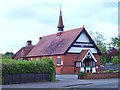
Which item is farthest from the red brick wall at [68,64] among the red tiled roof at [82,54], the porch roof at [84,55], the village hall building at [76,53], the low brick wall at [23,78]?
the low brick wall at [23,78]

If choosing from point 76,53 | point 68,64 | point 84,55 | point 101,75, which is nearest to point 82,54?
point 84,55

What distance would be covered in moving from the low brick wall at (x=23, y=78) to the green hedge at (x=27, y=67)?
1.03ft

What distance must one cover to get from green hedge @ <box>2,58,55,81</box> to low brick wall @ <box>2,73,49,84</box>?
0.31 m

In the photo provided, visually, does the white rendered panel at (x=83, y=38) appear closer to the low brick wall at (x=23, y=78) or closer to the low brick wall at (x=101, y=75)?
the low brick wall at (x=101, y=75)

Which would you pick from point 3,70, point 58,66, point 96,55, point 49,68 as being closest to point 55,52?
point 58,66

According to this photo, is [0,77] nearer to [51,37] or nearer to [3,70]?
[3,70]

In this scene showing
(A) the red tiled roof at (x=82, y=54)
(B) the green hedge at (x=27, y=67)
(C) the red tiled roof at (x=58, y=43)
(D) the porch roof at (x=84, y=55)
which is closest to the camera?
(B) the green hedge at (x=27, y=67)

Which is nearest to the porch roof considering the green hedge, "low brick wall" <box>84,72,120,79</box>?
"low brick wall" <box>84,72,120,79</box>

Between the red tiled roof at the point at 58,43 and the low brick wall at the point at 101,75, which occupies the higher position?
the red tiled roof at the point at 58,43

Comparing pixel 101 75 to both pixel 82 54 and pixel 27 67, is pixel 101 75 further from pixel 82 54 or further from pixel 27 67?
pixel 82 54

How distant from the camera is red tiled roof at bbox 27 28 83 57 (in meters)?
50.0

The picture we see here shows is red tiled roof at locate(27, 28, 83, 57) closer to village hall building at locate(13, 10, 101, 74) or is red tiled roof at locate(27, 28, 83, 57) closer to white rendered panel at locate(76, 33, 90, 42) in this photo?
village hall building at locate(13, 10, 101, 74)

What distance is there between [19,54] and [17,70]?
156 feet

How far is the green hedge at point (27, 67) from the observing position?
85.9 feet
